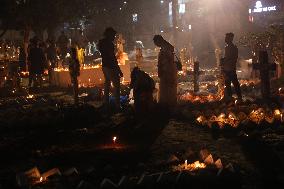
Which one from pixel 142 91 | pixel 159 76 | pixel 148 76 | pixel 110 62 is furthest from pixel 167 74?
pixel 110 62

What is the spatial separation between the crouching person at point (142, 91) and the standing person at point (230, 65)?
2.86 meters

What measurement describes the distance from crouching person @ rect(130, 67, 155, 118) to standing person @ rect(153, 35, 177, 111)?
0.91 m

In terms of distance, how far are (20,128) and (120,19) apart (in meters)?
41.5

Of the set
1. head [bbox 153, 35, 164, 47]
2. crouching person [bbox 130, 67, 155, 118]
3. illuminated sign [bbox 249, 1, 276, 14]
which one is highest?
illuminated sign [bbox 249, 1, 276, 14]

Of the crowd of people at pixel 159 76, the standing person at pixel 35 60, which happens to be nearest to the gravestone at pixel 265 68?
the crowd of people at pixel 159 76

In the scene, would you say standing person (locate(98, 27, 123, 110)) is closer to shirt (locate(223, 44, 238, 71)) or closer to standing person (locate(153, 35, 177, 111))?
standing person (locate(153, 35, 177, 111))

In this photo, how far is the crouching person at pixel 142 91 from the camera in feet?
40.0

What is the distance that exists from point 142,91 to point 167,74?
123 cm

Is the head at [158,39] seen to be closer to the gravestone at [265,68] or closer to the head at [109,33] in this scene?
the head at [109,33]

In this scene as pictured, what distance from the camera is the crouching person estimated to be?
12.2 meters

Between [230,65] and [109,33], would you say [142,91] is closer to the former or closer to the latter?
[109,33]

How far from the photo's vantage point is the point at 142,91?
1219 cm

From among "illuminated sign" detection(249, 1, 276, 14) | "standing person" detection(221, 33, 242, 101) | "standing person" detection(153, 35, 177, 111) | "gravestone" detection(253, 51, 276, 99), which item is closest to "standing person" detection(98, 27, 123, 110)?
"standing person" detection(153, 35, 177, 111)

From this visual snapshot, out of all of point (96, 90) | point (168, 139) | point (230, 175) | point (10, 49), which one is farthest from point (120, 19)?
point (230, 175)
